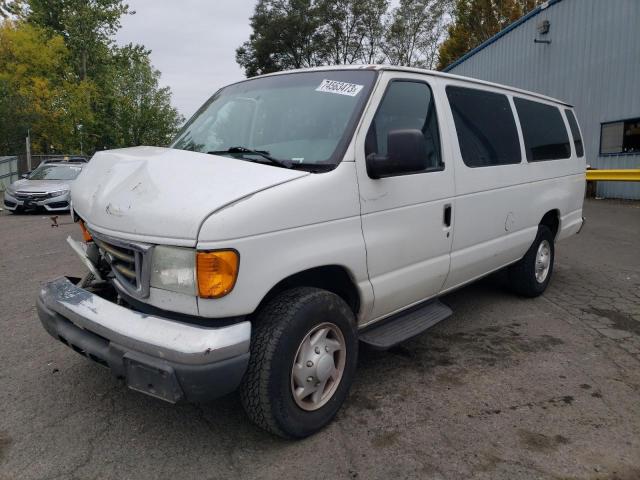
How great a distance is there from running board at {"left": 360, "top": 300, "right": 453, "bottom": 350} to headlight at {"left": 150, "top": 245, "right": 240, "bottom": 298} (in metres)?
1.14

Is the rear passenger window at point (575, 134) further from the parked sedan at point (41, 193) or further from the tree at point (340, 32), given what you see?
the tree at point (340, 32)

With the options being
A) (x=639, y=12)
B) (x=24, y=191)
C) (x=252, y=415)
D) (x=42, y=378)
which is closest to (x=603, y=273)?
(x=252, y=415)

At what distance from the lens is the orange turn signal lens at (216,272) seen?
229cm

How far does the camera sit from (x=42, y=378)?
349cm

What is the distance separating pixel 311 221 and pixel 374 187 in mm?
543

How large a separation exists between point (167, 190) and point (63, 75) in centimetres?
3213

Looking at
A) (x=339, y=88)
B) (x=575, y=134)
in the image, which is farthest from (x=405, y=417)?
(x=575, y=134)

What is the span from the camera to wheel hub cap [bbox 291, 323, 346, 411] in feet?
8.80

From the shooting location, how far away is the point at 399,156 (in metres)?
2.87

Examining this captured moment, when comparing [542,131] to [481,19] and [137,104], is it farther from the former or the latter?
[137,104]

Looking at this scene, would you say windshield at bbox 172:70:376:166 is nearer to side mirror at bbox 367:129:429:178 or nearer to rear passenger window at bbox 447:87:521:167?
side mirror at bbox 367:129:429:178

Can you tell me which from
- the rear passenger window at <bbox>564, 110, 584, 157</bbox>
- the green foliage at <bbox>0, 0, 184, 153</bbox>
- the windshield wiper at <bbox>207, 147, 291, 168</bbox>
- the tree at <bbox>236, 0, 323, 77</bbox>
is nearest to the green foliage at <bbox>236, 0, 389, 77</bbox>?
the tree at <bbox>236, 0, 323, 77</bbox>

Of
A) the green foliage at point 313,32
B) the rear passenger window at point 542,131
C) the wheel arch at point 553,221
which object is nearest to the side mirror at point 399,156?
the rear passenger window at point 542,131

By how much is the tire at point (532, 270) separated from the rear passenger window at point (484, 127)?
1.05 m
